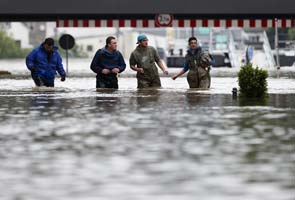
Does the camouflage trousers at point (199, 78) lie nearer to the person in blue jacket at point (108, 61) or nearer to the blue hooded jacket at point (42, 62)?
the person in blue jacket at point (108, 61)

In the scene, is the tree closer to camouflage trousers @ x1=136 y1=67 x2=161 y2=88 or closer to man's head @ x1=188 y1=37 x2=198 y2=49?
camouflage trousers @ x1=136 y1=67 x2=161 y2=88

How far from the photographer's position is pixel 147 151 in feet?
37.6

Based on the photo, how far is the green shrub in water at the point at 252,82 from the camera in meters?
22.3

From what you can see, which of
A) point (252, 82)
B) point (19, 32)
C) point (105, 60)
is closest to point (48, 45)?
point (105, 60)

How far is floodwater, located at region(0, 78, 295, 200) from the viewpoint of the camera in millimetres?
8711

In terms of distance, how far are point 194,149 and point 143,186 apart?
2804 mm

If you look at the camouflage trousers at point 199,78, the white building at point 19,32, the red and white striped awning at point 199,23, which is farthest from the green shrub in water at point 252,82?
the white building at point 19,32

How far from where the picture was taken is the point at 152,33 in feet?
459

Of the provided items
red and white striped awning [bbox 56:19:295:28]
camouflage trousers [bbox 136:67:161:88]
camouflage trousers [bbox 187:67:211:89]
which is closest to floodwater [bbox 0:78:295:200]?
camouflage trousers [bbox 136:67:161:88]

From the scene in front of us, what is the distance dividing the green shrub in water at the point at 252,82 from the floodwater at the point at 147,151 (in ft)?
8.75

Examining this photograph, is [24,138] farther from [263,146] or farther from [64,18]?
[64,18]

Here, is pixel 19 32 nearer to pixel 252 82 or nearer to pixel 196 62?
pixel 196 62

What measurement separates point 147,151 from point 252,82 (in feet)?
36.4

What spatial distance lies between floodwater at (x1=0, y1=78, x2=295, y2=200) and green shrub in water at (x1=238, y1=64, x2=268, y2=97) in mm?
2666
